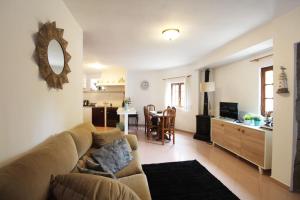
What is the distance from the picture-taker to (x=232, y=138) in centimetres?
349

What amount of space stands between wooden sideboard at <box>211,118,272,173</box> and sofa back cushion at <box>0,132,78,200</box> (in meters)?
2.83

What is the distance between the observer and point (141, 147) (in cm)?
410

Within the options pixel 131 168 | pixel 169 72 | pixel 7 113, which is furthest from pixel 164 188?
pixel 169 72

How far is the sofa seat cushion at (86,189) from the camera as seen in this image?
903mm

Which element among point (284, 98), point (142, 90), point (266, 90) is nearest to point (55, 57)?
point (284, 98)

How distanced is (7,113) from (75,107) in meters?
1.41

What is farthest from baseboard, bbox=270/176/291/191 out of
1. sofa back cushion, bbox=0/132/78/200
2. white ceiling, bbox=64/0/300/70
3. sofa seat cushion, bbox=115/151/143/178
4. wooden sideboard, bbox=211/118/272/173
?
sofa back cushion, bbox=0/132/78/200

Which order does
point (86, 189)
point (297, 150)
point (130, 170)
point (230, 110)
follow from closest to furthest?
point (86, 189)
point (130, 170)
point (297, 150)
point (230, 110)

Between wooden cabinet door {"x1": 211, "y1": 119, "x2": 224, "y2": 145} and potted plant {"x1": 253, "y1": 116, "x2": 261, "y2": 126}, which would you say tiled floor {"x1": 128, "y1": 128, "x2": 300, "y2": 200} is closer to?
wooden cabinet door {"x1": 211, "y1": 119, "x2": 224, "y2": 145}

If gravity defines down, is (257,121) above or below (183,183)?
above

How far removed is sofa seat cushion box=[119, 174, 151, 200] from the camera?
1411 millimetres

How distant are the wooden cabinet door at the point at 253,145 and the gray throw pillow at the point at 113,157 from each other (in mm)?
2150

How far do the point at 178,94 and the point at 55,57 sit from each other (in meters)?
5.16

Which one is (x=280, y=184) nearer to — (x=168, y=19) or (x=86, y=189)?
(x=86, y=189)
